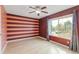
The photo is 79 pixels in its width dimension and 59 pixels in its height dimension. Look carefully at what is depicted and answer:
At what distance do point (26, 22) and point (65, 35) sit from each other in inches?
146

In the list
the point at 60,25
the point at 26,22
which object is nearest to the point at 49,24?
the point at 60,25

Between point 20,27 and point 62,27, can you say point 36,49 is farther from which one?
point 20,27

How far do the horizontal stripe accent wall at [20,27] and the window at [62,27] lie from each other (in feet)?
6.86

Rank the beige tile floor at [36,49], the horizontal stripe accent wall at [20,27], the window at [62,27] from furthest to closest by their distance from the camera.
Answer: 1. the horizontal stripe accent wall at [20,27]
2. the window at [62,27]
3. the beige tile floor at [36,49]

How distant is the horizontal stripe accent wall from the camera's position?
6.77 m

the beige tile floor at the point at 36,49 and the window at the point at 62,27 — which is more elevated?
the window at the point at 62,27

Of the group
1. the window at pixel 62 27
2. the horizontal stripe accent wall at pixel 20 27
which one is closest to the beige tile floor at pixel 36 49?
the window at pixel 62 27

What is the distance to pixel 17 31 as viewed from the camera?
7.38 metres

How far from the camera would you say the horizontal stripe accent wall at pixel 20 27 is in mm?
6765

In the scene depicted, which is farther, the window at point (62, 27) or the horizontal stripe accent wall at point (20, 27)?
the horizontal stripe accent wall at point (20, 27)

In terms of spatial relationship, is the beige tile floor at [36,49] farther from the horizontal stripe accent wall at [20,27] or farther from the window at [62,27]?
the horizontal stripe accent wall at [20,27]

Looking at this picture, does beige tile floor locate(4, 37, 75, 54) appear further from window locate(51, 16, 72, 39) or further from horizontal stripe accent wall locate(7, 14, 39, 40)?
horizontal stripe accent wall locate(7, 14, 39, 40)

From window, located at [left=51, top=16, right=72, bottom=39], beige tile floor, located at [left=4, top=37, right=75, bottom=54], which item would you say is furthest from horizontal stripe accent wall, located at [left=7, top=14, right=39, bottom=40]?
window, located at [left=51, top=16, right=72, bottom=39]

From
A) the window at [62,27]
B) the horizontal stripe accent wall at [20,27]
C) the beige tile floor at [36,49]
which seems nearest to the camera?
the beige tile floor at [36,49]
